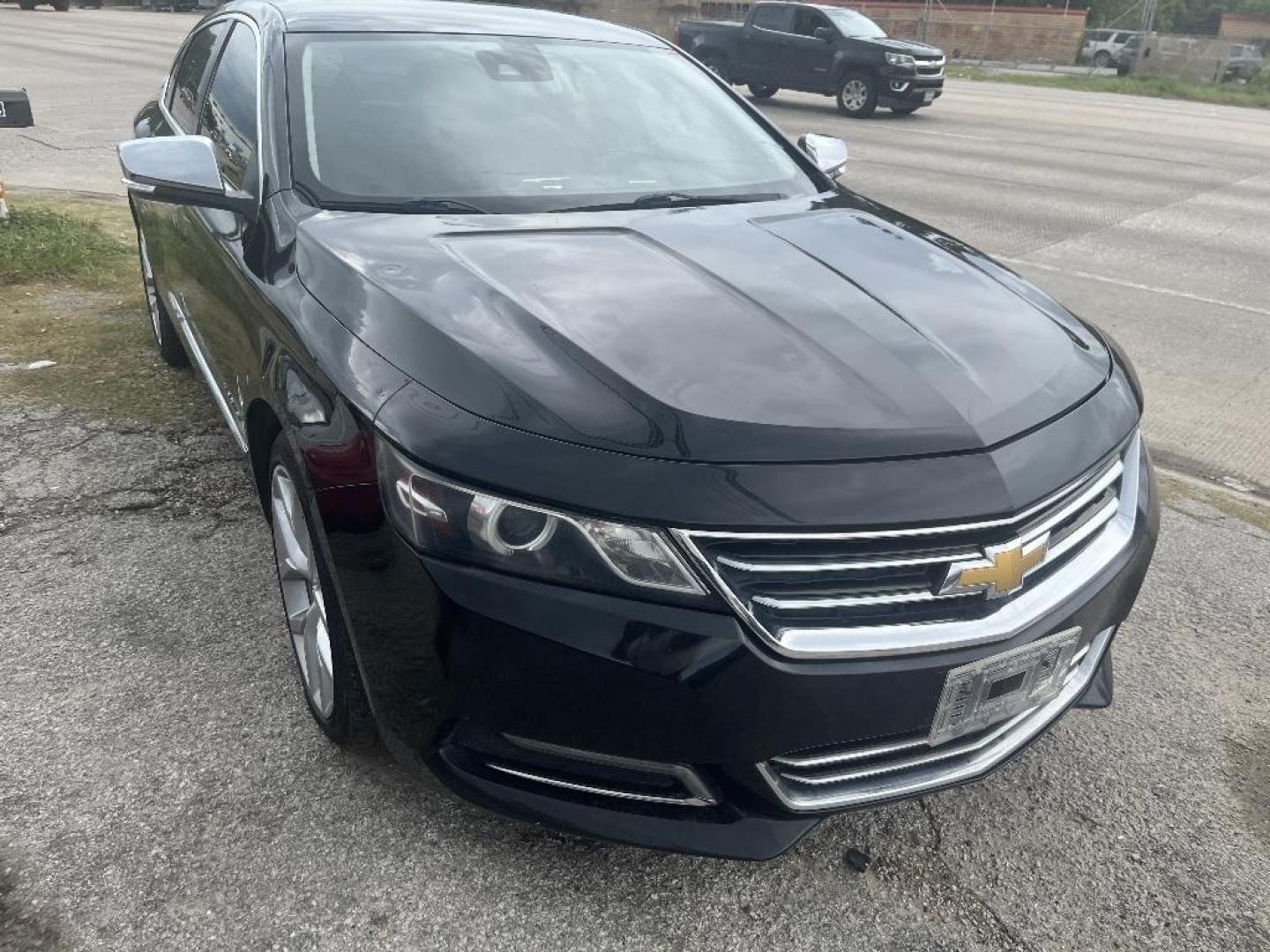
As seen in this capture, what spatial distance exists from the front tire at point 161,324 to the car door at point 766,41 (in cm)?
1561

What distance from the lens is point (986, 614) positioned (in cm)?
196

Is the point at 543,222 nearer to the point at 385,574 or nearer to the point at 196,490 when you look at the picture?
the point at 385,574

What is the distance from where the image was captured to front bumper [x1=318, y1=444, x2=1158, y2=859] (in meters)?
1.84

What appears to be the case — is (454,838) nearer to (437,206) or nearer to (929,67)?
(437,206)

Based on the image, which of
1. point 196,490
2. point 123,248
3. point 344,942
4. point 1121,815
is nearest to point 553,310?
point 344,942

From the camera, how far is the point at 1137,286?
766cm

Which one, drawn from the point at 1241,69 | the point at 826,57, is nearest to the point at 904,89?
the point at 826,57

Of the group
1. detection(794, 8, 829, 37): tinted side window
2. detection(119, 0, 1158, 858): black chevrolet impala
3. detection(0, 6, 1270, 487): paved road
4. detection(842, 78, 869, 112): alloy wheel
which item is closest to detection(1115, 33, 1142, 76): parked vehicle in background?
detection(0, 6, 1270, 487): paved road

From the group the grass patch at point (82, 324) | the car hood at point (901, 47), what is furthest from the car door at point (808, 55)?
the grass patch at point (82, 324)

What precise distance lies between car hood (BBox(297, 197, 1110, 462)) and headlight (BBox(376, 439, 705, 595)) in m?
0.15

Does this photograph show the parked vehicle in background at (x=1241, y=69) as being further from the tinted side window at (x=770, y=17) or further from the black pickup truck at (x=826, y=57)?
the tinted side window at (x=770, y=17)

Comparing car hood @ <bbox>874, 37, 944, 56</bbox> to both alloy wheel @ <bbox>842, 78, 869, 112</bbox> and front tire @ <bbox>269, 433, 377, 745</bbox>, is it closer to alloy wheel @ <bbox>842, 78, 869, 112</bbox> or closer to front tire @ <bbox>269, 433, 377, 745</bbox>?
alloy wheel @ <bbox>842, 78, 869, 112</bbox>

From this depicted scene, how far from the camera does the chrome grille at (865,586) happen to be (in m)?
1.84

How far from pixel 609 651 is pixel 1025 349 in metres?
1.21
